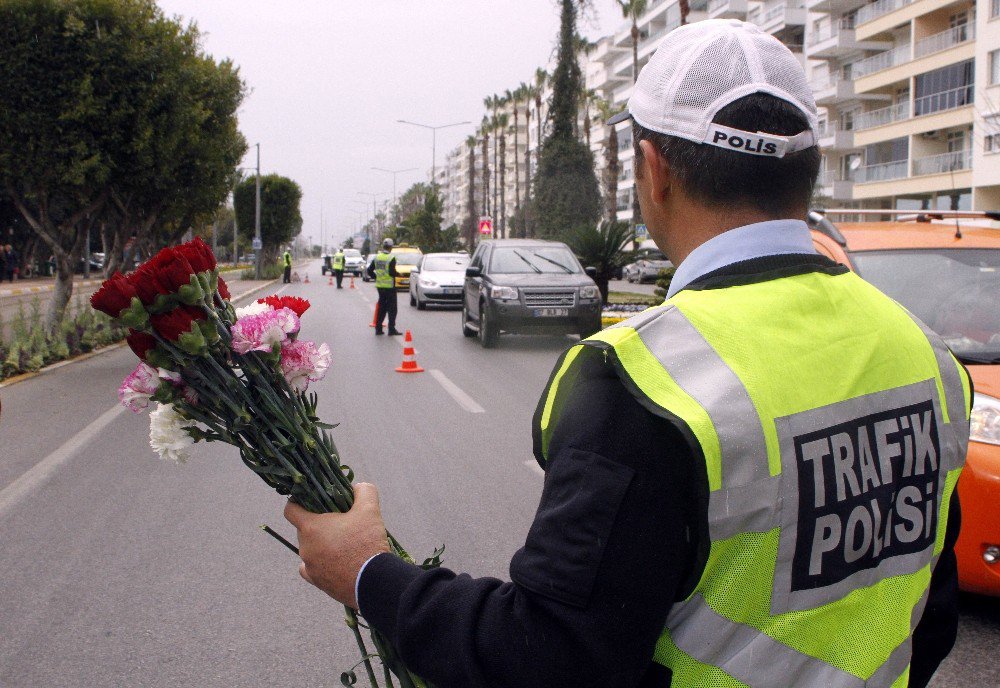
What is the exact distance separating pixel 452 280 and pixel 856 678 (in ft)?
88.3

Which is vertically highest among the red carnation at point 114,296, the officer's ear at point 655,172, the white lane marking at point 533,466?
the officer's ear at point 655,172

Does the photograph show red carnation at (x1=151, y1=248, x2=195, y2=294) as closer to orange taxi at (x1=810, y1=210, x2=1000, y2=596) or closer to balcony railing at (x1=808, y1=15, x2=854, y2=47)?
orange taxi at (x1=810, y1=210, x2=1000, y2=596)

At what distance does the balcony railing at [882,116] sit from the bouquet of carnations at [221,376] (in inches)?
1966

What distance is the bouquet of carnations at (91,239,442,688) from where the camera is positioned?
1596 millimetres

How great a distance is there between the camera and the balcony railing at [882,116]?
4734cm

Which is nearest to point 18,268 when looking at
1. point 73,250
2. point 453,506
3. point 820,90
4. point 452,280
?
point 452,280

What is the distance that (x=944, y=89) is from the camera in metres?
43.0

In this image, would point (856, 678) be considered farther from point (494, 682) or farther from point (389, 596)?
point (389, 596)

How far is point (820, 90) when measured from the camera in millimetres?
53688

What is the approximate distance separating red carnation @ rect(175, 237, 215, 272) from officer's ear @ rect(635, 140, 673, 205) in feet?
2.32

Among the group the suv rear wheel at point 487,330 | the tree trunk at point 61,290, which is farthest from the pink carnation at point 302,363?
the tree trunk at point 61,290

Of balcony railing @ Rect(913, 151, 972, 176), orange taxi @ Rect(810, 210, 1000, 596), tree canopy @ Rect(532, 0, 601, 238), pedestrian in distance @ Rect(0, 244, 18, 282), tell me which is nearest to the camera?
orange taxi @ Rect(810, 210, 1000, 596)

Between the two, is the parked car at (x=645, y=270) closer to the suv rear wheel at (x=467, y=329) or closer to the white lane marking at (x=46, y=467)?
the suv rear wheel at (x=467, y=329)

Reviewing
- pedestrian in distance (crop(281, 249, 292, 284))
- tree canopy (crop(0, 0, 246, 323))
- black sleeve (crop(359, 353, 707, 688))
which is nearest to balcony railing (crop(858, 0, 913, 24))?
pedestrian in distance (crop(281, 249, 292, 284))
